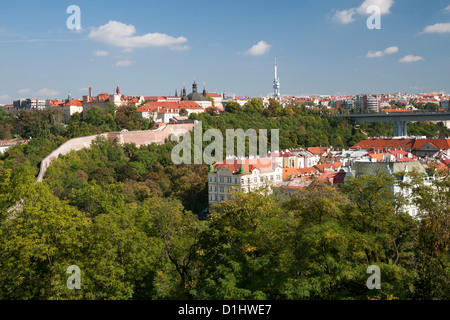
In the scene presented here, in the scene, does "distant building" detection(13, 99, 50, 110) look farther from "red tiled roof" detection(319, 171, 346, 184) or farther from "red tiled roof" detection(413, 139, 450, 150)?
"red tiled roof" detection(319, 171, 346, 184)

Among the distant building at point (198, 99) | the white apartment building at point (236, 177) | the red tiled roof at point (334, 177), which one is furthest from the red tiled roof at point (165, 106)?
the red tiled roof at point (334, 177)

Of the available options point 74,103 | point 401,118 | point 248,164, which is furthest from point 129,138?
point 401,118

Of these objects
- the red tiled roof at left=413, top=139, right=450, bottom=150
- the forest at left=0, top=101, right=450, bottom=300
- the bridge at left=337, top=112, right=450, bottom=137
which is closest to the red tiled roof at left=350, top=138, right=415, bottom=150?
the red tiled roof at left=413, top=139, right=450, bottom=150

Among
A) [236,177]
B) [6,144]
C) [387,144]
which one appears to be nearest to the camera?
[236,177]

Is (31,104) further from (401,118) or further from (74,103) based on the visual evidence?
(401,118)

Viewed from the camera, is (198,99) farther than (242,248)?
Yes

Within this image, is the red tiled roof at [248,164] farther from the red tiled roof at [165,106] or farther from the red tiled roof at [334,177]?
the red tiled roof at [165,106]
